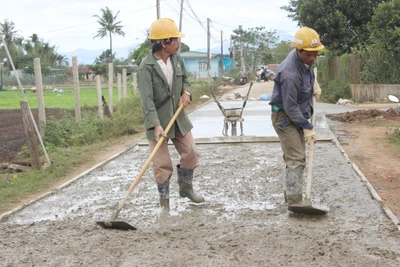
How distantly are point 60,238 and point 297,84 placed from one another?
2449mm

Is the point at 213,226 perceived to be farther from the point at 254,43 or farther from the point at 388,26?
the point at 254,43

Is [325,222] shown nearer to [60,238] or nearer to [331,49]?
[60,238]

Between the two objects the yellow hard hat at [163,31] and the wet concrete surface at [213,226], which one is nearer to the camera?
the wet concrete surface at [213,226]

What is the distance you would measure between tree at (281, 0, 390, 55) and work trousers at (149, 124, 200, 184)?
21.0 m

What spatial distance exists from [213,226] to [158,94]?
1398mm

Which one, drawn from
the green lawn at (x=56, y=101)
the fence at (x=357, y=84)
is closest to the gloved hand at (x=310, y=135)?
the fence at (x=357, y=84)

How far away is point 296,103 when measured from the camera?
17.1 ft

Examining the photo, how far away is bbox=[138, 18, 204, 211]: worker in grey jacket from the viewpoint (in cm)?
538

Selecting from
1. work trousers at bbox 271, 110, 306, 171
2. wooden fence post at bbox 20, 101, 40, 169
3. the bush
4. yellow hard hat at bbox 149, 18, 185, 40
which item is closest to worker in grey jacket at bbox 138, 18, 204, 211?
yellow hard hat at bbox 149, 18, 185, 40

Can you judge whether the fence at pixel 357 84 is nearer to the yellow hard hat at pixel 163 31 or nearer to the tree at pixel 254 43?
the yellow hard hat at pixel 163 31

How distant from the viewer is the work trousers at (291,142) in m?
5.37

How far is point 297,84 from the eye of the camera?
5.18m

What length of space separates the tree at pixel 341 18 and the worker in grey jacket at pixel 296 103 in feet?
68.8

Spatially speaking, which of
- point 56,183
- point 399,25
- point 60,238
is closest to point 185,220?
point 60,238
